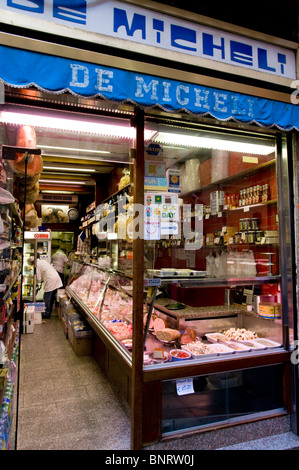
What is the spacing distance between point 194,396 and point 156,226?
5.71 ft

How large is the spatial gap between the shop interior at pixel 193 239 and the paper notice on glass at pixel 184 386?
81 millimetres

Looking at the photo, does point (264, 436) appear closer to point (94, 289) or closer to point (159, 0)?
point (94, 289)

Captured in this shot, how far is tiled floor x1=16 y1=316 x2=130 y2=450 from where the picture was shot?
2.81 meters

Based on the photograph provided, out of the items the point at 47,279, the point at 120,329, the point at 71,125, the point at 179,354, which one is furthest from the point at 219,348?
the point at 47,279

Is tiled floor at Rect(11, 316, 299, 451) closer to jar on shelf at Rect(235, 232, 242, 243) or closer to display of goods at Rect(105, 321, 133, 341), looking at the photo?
display of goods at Rect(105, 321, 133, 341)

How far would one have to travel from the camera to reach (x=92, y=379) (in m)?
4.27

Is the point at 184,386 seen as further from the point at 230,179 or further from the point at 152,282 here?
the point at 230,179

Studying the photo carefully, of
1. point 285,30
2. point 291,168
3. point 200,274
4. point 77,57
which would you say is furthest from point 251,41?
point 200,274

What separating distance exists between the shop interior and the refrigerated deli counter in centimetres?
1

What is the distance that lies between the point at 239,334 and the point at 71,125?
301cm

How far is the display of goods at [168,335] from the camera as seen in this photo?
327 centimetres

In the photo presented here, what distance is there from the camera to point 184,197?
3693mm

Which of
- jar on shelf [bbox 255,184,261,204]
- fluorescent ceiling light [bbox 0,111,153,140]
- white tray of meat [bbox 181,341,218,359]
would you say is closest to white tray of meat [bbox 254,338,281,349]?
white tray of meat [bbox 181,341,218,359]

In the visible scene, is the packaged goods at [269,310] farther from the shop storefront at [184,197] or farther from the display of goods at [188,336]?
the display of goods at [188,336]
